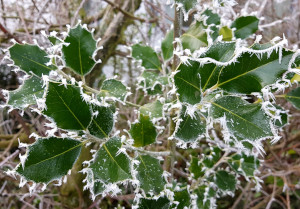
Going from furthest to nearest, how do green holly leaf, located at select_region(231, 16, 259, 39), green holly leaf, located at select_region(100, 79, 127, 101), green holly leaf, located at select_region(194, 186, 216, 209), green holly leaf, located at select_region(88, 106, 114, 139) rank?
green holly leaf, located at select_region(194, 186, 216, 209) < green holly leaf, located at select_region(231, 16, 259, 39) < green holly leaf, located at select_region(100, 79, 127, 101) < green holly leaf, located at select_region(88, 106, 114, 139)

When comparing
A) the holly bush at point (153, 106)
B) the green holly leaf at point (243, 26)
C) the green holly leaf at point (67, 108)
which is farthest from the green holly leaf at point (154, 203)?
the green holly leaf at point (243, 26)

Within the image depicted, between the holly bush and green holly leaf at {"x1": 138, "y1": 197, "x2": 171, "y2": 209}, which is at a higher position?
the holly bush

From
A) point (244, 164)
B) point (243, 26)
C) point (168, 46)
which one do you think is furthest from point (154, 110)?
point (244, 164)

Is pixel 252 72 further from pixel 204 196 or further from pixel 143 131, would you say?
pixel 204 196

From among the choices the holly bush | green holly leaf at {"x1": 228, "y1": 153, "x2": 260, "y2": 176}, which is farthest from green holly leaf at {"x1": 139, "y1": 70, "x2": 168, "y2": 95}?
green holly leaf at {"x1": 228, "y1": 153, "x2": 260, "y2": 176}

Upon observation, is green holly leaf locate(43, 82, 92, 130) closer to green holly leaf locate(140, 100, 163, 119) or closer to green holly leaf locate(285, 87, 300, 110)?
green holly leaf locate(140, 100, 163, 119)

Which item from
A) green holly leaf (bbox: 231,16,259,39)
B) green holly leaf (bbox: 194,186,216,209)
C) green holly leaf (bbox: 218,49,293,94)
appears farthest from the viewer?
green holly leaf (bbox: 194,186,216,209)

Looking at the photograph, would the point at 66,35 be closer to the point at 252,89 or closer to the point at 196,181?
the point at 252,89

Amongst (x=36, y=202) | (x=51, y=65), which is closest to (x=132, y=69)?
(x=36, y=202)
